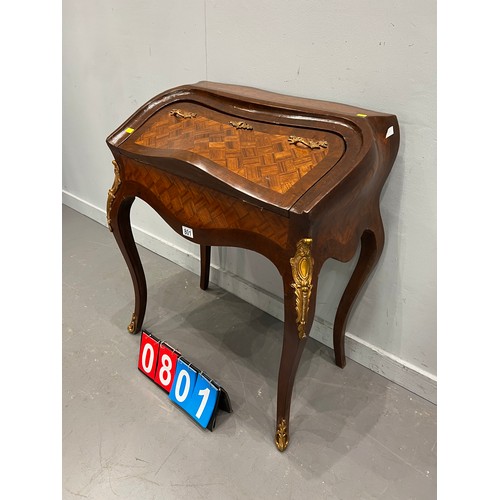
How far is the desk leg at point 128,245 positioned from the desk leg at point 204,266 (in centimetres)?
31

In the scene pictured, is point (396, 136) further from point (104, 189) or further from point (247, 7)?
point (104, 189)

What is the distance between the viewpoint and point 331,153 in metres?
1.06

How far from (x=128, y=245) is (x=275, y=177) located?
73 cm

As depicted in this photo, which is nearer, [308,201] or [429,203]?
[308,201]

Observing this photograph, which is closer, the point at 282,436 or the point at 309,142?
the point at 309,142

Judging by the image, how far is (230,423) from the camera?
1359mm

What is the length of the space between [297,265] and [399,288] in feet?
1.79

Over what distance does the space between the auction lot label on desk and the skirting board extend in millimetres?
486

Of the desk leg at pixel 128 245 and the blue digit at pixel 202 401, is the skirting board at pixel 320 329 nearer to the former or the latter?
the desk leg at pixel 128 245

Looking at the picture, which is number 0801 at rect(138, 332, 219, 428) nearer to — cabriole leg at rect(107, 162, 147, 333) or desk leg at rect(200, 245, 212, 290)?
cabriole leg at rect(107, 162, 147, 333)

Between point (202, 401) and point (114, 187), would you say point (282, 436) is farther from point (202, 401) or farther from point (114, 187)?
point (114, 187)

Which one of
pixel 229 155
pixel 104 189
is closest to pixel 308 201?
pixel 229 155

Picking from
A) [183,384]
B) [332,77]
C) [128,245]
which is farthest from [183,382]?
[332,77]
